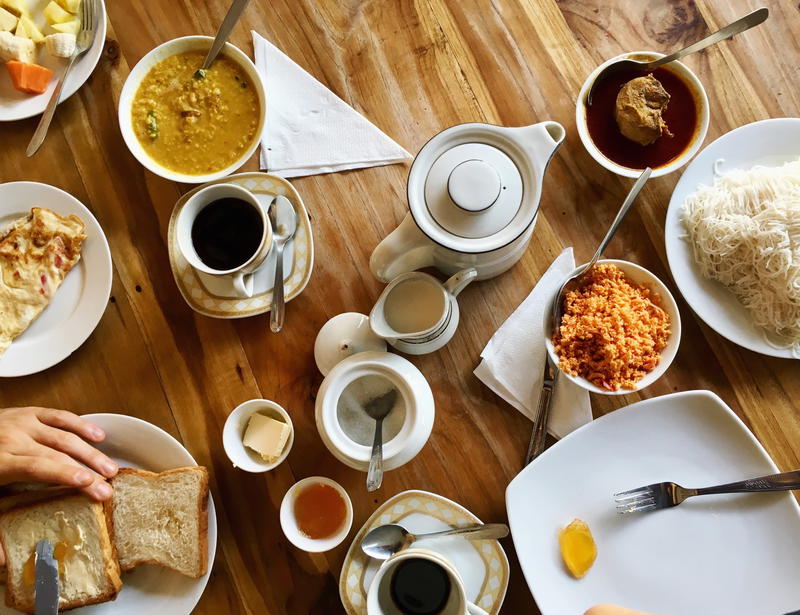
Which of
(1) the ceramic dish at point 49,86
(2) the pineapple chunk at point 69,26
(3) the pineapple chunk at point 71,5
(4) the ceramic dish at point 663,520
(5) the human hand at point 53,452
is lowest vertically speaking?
(4) the ceramic dish at point 663,520

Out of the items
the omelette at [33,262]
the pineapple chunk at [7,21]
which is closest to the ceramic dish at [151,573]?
the omelette at [33,262]

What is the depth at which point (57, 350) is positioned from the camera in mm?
1537

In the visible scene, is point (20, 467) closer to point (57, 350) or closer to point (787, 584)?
point (57, 350)

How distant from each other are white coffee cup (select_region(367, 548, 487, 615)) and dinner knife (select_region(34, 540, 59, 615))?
0.70 m

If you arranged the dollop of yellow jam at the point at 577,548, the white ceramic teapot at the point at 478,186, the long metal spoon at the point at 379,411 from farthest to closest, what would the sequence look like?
the dollop of yellow jam at the point at 577,548, the long metal spoon at the point at 379,411, the white ceramic teapot at the point at 478,186

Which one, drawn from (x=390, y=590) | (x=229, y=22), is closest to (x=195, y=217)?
(x=229, y=22)

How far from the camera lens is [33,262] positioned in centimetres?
153

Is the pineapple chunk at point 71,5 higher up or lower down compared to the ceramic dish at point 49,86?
higher up

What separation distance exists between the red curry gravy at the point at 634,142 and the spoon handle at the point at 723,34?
0.04m

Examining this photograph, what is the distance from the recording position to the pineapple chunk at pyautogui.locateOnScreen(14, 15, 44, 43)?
1.58 metres

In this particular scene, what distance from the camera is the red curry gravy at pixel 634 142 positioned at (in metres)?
1.53

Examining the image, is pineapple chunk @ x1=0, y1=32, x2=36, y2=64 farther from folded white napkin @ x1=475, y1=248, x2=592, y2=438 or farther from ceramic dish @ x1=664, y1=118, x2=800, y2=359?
ceramic dish @ x1=664, y1=118, x2=800, y2=359

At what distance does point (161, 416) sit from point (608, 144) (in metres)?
1.29

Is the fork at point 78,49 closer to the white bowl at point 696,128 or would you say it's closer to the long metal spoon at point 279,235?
the long metal spoon at point 279,235
